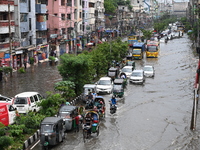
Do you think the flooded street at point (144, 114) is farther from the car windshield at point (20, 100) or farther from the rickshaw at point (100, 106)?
the car windshield at point (20, 100)

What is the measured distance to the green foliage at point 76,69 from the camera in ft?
103

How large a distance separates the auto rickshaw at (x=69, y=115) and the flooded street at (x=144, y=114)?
474mm

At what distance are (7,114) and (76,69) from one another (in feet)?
36.0

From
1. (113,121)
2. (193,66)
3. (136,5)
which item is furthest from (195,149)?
(136,5)

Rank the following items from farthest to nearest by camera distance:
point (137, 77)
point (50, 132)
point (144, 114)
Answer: point (137, 77) < point (144, 114) < point (50, 132)

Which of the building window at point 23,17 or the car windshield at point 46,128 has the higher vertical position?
the building window at point 23,17

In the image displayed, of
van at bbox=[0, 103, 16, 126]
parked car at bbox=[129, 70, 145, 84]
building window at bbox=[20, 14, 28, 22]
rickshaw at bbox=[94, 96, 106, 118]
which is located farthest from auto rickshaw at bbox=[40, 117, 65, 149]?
building window at bbox=[20, 14, 28, 22]

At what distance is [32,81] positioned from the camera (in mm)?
40469

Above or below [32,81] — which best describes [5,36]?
above

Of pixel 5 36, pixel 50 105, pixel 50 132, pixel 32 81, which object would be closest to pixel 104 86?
pixel 32 81

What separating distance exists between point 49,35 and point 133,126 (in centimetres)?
4277

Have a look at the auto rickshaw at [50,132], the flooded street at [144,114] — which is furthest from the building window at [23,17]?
the auto rickshaw at [50,132]

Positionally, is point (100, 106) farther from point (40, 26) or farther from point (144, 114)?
point (40, 26)

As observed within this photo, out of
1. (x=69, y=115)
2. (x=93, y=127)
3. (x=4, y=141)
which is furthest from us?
(x=69, y=115)
